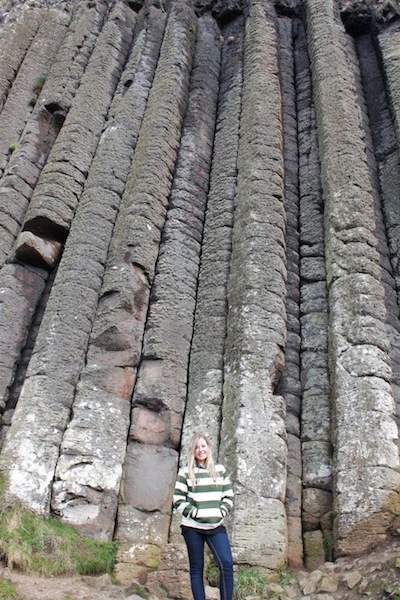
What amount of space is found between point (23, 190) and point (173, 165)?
301cm

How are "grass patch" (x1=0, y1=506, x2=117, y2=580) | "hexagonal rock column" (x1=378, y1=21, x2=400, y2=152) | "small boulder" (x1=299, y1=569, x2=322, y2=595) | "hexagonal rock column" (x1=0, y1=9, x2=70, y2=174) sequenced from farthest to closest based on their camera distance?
"hexagonal rock column" (x1=0, y1=9, x2=70, y2=174) < "hexagonal rock column" (x1=378, y1=21, x2=400, y2=152) < "small boulder" (x1=299, y1=569, x2=322, y2=595) < "grass patch" (x1=0, y1=506, x2=117, y2=580)

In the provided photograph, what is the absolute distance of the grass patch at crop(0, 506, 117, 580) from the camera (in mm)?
7227

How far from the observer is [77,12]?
18453 mm

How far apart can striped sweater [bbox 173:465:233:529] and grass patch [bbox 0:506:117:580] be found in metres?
2.08

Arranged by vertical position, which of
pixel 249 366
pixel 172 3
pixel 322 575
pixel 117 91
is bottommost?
pixel 322 575

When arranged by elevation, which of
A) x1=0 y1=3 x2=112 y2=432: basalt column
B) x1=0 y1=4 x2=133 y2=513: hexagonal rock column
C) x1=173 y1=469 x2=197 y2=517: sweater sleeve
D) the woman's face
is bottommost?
x1=173 y1=469 x2=197 y2=517: sweater sleeve

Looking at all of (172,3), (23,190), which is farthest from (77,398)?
(172,3)

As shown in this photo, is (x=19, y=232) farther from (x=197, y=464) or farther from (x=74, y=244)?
(x=197, y=464)

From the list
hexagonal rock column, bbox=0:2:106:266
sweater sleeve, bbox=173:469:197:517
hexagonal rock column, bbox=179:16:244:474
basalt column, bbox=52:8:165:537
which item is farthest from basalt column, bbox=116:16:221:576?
hexagonal rock column, bbox=0:2:106:266

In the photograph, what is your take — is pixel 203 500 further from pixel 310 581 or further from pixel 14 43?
pixel 14 43

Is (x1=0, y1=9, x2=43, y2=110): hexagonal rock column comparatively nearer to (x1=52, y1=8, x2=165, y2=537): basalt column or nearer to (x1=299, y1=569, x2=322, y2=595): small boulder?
(x1=52, y1=8, x2=165, y2=537): basalt column

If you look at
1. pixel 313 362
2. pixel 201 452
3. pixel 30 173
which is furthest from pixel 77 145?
pixel 201 452

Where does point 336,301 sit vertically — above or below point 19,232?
below

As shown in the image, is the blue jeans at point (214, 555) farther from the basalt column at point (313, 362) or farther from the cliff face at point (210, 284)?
the basalt column at point (313, 362)
